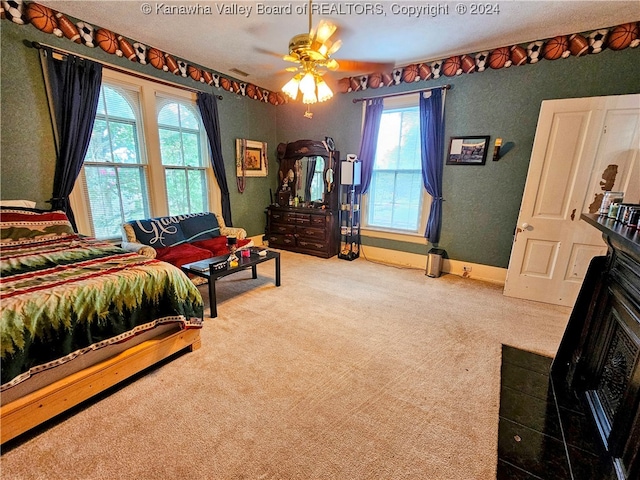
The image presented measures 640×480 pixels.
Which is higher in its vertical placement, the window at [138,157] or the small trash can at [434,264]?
the window at [138,157]

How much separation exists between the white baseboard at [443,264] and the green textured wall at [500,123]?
0.27ft

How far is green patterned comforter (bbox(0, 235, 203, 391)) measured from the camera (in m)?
1.37

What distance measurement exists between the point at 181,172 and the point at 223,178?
627 millimetres

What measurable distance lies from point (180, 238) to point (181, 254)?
0.56 metres

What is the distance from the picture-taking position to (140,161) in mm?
3525

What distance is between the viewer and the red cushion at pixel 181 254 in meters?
2.97

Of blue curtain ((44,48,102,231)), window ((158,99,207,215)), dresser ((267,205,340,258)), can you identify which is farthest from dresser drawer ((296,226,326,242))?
blue curtain ((44,48,102,231))

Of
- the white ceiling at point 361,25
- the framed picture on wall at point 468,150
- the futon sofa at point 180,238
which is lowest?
the futon sofa at point 180,238

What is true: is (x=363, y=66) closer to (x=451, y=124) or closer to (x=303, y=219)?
(x=451, y=124)

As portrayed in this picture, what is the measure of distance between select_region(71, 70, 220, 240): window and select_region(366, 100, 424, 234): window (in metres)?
2.71

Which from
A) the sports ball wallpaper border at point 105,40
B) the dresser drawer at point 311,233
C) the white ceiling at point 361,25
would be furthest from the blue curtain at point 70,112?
the dresser drawer at point 311,233

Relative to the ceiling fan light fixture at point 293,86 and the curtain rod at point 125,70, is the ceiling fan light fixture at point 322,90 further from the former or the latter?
the curtain rod at point 125,70

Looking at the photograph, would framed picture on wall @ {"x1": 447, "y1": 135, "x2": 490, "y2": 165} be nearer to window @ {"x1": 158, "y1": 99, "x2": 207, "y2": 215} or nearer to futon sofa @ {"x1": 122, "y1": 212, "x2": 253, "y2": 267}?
futon sofa @ {"x1": 122, "y1": 212, "x2": 253, "y2": 267}

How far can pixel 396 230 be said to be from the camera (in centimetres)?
441
